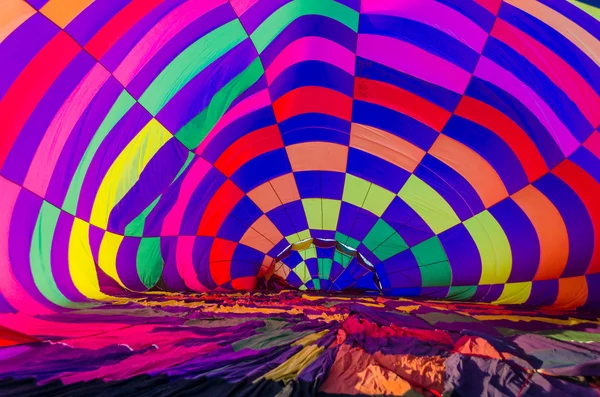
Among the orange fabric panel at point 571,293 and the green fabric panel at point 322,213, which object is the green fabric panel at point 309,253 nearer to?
the green fabric panel at point 322,213

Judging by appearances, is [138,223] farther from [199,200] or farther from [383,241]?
[383,241]

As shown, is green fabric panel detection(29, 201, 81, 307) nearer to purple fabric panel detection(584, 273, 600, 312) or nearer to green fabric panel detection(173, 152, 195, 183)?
green fabric panel detection(173, 152, 195, 183)

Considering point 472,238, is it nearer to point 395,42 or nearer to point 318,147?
point 318,147

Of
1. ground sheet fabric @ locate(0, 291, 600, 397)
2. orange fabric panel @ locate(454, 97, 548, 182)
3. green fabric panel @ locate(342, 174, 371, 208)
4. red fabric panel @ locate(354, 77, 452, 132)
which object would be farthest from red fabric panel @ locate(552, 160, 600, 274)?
green fabric panel @ locate(342, 174, 371, 208)

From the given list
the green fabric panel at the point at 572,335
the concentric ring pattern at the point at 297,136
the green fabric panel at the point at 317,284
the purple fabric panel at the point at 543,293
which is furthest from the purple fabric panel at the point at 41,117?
the purple fabric panel at the point at 543,293

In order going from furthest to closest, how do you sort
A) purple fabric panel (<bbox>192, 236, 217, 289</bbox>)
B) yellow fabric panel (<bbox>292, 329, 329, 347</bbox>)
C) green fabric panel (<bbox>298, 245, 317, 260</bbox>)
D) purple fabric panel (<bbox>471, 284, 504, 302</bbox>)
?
green fabric panel (<bbox>298, 245, 317, 260</bbox>), purple fabric panel (<bbox>192, 236, 217, 289</bbox>), purple fabric panel (<bbox>471, 284, 504, 302</bbox>), yellow fabric panel (<bbox>292, 329, 329, 347</bbox>)
